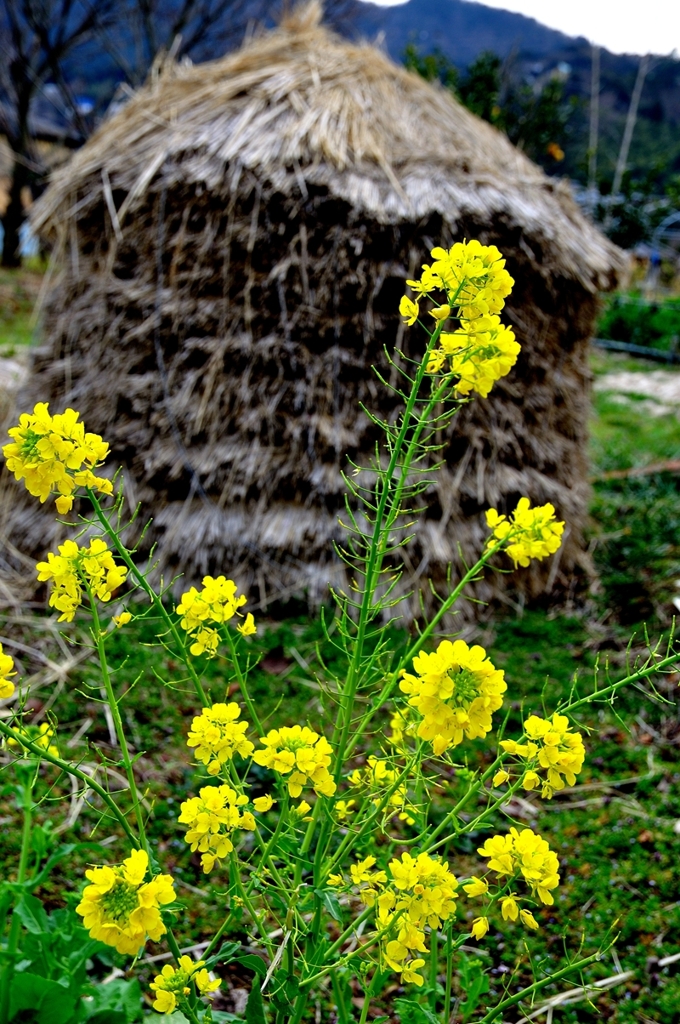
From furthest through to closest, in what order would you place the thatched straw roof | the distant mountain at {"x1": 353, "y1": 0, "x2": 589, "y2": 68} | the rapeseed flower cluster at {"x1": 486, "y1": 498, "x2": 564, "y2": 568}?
1. the distant mountain at {"x1": 353, "y1": 0, "x2": 589, "y2": 68}
2. the thatched straw roof
3. the rapeseed flower cluster at {"x1": 486, "y1": 498, "x2": 564, "y2": 568}

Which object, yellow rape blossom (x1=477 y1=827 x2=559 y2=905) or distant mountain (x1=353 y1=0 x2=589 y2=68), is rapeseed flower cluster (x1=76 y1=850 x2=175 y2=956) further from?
distant mountain (x1=353 y1=0 x2=589 y2=68)

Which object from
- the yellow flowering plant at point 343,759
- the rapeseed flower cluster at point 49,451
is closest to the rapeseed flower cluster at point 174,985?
the yellow flowering plant at point 343,759

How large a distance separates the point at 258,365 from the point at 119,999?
6.77 feet

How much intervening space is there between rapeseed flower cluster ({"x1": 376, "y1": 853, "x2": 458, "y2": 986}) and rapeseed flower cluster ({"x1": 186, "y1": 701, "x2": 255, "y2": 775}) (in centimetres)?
23

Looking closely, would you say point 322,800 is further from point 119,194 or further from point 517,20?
point 517,20

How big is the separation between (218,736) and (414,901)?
0.96ft

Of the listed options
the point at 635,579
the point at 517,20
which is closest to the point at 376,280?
the point at 635,579

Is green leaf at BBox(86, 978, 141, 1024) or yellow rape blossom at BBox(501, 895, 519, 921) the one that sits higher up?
yellow rape blossom at BBox(501, 895, 519, 921)

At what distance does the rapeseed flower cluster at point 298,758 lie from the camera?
891mm

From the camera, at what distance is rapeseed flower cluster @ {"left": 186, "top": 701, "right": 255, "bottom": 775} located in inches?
37.3

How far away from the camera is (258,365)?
2805mm

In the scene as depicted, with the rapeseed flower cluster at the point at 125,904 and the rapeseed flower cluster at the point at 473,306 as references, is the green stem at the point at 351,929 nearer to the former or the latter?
the rapeseed flower cluster at the point at 125,904

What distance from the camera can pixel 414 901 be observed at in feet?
2.85

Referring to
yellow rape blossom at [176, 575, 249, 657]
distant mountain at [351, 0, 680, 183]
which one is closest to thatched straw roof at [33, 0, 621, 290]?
yellow rape blossom at [176, 575, 249, 657]
